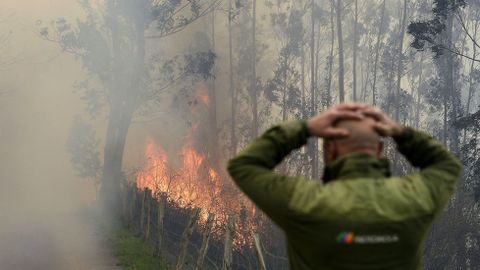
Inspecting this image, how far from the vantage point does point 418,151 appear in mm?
1771

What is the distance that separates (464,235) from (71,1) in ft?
75.2

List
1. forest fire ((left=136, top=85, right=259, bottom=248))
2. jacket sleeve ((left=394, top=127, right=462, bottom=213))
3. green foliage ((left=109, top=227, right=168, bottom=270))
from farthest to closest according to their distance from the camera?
forest fire ((left=136, top=85, right=259, bottom=248)), green foliage ((left=109, top=227, right=168, bottom=270)), jacket sleeve ((left=394, top=127, right=462, bottom=213))

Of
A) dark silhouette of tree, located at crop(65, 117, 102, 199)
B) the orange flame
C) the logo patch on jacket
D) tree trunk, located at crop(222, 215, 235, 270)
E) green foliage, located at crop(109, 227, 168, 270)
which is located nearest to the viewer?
the logo patch on jacket

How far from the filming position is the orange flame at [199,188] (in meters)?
14.0

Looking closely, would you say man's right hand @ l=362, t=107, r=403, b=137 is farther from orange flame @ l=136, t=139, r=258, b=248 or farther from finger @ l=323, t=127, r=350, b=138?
orange flame @ l=136, t=139, r=258, b=248

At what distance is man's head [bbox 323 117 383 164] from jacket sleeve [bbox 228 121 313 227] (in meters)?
0.13

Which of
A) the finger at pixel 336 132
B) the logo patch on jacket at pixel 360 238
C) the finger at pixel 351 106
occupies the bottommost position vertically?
the logo patch on jacket at pixel 360 238

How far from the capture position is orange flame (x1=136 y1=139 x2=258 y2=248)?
46.0 ft

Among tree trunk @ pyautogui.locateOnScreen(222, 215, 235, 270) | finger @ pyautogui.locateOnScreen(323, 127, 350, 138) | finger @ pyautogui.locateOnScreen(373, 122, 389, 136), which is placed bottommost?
tree trunk @ pyautogui.locateOnScreen(222, 215, 235, 270)

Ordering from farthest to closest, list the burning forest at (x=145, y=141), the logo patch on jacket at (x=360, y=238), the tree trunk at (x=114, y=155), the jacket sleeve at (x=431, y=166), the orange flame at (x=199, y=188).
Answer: the tree trunk at (x=114, y=155)
the orange flame at (x=199, y=188)
the burning forest at (x=145, y=141)
the jacket sleeve at (x=431, y=166)
the logo patch on jacket at (x=360, y=238)

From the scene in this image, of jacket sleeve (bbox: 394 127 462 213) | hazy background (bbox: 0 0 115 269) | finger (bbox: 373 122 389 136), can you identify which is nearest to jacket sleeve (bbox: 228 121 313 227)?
finger (bbox: 373 122 389 136)

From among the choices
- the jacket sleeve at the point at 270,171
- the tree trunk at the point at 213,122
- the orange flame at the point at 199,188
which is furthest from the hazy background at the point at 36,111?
the jacket sleeve at the point at 270,171

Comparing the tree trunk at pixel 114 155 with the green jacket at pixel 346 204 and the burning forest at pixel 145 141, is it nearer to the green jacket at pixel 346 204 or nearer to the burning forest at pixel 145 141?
the burning forest at pixel 145 141

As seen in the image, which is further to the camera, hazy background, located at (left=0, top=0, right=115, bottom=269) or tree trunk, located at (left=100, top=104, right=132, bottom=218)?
hazy background, located at (left=0, top=0, right=115, bottom=269)
